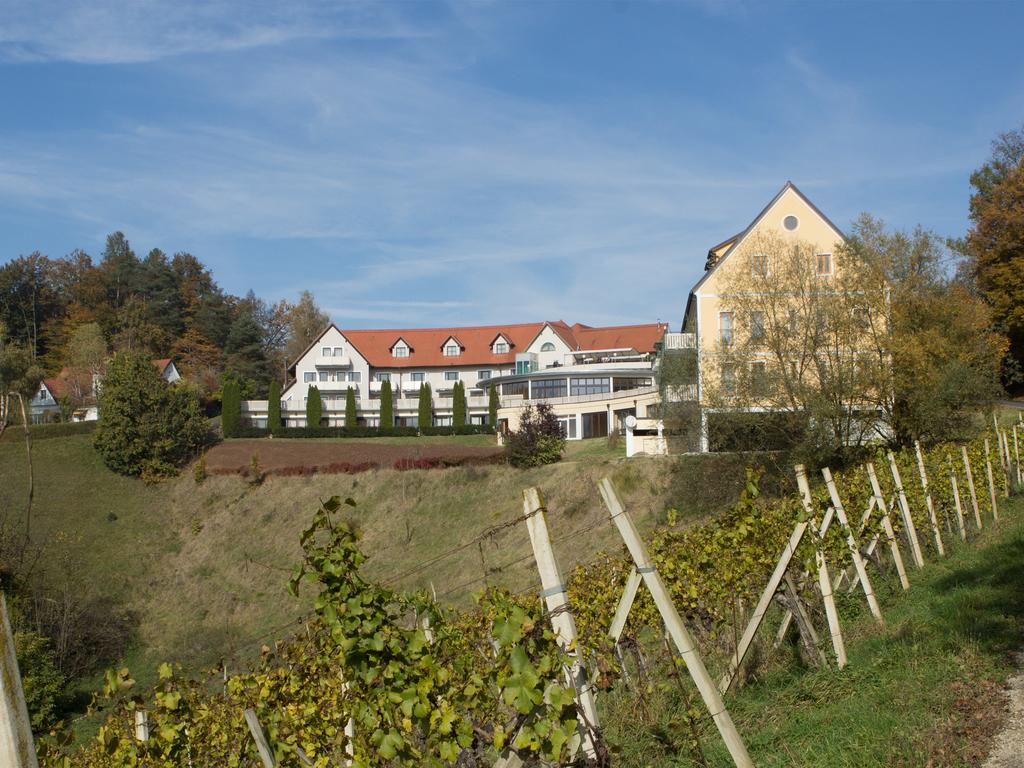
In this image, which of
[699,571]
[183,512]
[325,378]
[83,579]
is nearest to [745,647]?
[699,571]

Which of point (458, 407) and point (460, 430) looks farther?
point (458, 407)

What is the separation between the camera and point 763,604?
6.79 m

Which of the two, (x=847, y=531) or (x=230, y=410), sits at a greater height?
(x=230, y=410)

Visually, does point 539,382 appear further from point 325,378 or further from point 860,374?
point 860,374

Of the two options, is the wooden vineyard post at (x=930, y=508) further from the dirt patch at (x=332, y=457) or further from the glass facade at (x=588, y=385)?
the glass facade at (x=588, y=385)

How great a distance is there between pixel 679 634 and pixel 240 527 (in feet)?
124

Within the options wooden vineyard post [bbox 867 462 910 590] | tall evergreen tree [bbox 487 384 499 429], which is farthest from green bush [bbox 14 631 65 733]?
tall evergreen tree [bbox 487 384 499 429]

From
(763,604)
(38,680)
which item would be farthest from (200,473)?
(763,604)

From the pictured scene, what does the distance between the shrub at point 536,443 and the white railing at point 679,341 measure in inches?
277

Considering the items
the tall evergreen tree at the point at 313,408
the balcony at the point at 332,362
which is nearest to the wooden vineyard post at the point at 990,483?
the tall evergreen tree at the point at 313,408

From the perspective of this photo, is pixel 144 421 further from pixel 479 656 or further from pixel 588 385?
pixel 479 656

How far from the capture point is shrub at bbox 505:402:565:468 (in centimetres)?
4003

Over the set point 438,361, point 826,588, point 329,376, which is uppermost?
point 438,361

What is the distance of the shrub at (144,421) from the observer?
4478 cm
